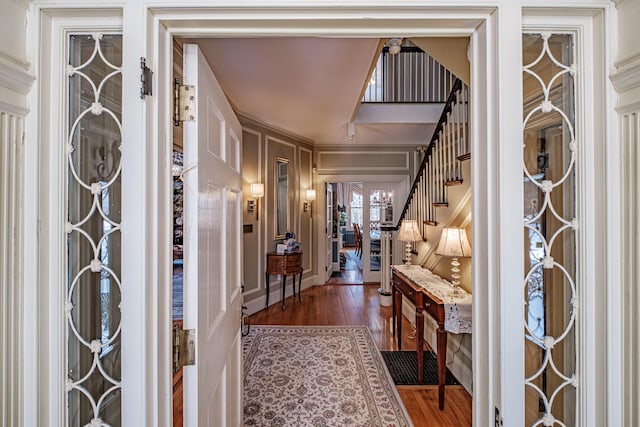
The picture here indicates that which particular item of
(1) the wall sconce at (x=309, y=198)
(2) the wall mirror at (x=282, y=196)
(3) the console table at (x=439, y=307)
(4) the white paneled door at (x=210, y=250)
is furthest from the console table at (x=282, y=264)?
(4) the white paneled door at (x=210, y=250)

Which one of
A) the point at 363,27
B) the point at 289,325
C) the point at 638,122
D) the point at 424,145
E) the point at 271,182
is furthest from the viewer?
the point at 424,145

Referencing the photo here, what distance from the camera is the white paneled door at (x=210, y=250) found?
34.4 inches

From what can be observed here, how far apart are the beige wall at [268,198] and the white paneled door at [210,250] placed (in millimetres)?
2825

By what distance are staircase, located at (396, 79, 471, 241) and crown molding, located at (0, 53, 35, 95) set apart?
216 centimetres

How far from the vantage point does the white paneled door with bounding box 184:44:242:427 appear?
0.87m

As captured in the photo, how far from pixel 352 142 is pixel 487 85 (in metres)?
4.92

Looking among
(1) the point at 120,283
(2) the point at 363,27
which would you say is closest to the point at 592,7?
(2) the point at 363,27

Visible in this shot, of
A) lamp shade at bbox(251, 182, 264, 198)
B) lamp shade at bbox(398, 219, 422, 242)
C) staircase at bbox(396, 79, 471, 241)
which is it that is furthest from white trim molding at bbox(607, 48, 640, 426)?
lamp shade at bbox(251, 182, 264, 198)

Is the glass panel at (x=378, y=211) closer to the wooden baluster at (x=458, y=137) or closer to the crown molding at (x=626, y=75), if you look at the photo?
the wooden baluster at (x=458, y=137)

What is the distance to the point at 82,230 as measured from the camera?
0.78 meters

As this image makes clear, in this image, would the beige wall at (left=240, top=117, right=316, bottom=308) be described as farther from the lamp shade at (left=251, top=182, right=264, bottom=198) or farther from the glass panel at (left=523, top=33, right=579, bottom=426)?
the glass panel at (left=523, top=33, right=579, bottom=426)

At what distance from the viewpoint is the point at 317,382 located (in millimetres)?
2490

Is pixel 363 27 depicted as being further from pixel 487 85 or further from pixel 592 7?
pixel 592 7

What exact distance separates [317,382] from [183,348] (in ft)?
6.36
